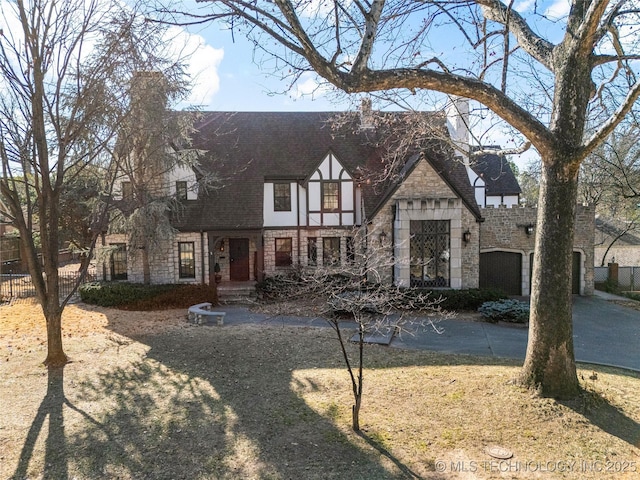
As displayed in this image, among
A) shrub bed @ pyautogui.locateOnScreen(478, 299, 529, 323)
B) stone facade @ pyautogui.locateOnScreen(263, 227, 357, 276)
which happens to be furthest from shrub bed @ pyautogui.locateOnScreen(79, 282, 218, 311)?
shrub bed @ pyautogui.locateOnScreen(478, 299, 529, 323)

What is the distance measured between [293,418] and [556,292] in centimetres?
472

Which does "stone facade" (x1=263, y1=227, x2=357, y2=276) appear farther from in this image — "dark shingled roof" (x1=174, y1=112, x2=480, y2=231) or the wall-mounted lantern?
the wall-mounted lantern

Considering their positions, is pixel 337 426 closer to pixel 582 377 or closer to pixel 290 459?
pixel 290 459

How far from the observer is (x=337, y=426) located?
20.3 ft

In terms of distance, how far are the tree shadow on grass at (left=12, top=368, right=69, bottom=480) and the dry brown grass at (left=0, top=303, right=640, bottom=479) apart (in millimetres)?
26

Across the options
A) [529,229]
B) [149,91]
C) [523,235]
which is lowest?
[523,235]

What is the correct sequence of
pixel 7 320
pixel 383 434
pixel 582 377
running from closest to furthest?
pixel 383 434, pixel 582 377, pixel 7 320

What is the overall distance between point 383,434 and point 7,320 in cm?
1370

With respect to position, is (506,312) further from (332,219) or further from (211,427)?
(211,427)

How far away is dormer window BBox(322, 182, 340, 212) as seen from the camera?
62.5 ft

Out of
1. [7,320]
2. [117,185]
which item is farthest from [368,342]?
[117,185]

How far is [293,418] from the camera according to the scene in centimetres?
647

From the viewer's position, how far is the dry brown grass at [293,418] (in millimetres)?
5184

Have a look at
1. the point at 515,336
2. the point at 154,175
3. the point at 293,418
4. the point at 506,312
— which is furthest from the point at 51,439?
the point at 506,312
